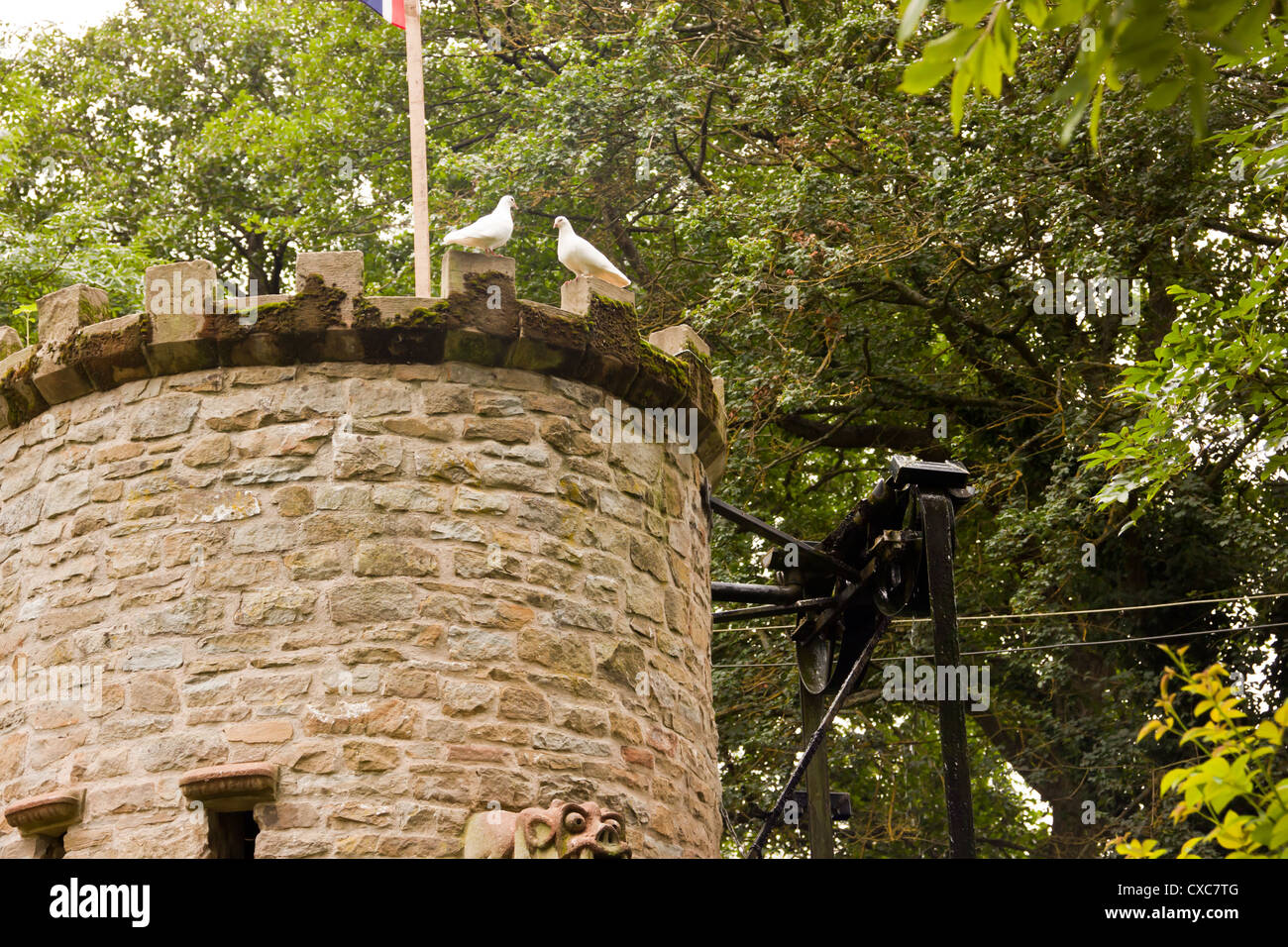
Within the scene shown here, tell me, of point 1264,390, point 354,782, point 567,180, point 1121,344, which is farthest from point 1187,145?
point 354,782

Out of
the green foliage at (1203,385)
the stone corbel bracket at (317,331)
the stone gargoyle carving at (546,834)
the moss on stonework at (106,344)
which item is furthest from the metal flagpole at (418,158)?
the green foliage at (1203,385)

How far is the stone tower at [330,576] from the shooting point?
570cm

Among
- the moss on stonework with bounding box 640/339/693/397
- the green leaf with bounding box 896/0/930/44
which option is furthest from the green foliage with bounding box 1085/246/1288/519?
the green leaf with bounding box 896/0/930/44

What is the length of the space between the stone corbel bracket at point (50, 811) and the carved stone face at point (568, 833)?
1.73 metres

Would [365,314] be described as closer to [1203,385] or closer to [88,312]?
[88,312]

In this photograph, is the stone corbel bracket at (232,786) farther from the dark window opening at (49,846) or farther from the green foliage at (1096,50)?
the green foliage at (1096,50)

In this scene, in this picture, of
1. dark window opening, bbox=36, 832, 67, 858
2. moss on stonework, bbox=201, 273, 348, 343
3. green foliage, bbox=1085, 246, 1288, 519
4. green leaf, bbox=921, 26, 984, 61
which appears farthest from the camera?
green foliage, bbox=1085, 246, 1288, 519

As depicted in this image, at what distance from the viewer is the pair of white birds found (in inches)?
271

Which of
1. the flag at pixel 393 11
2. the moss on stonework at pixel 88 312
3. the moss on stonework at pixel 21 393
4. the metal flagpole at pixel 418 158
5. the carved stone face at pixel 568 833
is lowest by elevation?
the carved stone face at pixel 568 833

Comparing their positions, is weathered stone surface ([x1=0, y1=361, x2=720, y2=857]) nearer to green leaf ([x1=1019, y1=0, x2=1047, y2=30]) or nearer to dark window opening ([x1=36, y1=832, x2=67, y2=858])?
dark window opening ([x1=36, y1=832, x2=67, y2=858])

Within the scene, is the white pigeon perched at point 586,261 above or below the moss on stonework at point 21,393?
above

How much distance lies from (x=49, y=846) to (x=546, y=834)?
2.01 metres

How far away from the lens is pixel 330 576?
5910 millimetres

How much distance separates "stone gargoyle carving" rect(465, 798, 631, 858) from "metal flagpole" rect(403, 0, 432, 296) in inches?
90.8
